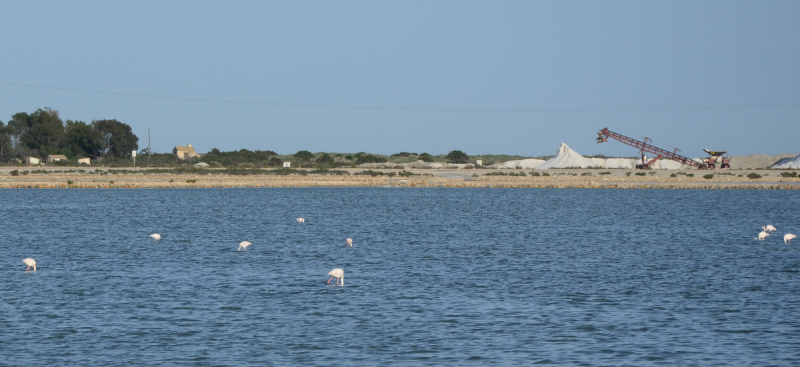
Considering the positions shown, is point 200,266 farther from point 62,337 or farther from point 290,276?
Result: point 62,337

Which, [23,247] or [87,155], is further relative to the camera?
[87,155]

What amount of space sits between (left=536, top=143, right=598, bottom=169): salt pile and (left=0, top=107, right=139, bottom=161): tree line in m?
80.0

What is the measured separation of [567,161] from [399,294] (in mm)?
124544

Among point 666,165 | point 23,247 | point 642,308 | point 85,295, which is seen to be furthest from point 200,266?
point 666,165

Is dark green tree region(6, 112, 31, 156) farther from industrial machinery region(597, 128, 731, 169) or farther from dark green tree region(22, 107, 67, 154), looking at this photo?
industrial machinery region(597, 128, 731, 169)

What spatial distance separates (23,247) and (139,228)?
427 inches

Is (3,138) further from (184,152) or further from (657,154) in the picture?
(657,154)

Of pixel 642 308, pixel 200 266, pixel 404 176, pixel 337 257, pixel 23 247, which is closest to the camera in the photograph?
pixel 642 308

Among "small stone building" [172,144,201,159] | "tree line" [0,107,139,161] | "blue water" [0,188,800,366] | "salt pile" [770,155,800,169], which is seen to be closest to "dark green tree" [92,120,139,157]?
"tree line" [0,107,139,161]

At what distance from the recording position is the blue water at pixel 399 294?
16844mm

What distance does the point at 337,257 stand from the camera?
3250 cm

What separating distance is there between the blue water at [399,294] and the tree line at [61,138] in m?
111

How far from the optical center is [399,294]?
76.7 ft

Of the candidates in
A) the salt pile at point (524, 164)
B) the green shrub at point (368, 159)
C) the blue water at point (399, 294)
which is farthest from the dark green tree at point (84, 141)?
the blue water at point (399, 294)
